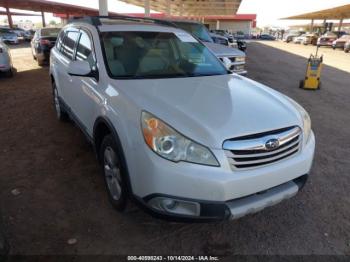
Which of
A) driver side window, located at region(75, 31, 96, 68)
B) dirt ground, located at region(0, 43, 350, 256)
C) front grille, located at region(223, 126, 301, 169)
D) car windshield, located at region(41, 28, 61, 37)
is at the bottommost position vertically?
dirt ground, located at region(0, 43, 350, 256)

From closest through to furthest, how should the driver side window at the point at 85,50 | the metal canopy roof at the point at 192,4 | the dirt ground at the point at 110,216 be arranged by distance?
1. the dirt ground at the point at 110,216
2. the driver side window at the point at 85,50
3. the metal canopy roof at the point at 192,4

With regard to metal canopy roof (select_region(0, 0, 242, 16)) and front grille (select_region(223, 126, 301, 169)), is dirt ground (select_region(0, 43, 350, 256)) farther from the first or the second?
metal canopy roof (select_region(0, 0, 242, 16))

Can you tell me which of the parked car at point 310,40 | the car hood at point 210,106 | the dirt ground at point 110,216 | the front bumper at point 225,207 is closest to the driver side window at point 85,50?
the car hood at point 210,106

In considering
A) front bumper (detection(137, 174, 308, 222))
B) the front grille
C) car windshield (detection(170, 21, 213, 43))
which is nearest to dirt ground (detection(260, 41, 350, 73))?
car windshield (detection(170, 21, 213, 43))

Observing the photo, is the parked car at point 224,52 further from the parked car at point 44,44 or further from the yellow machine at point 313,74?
the parked car at point 44,44

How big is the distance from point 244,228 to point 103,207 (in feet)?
4.62

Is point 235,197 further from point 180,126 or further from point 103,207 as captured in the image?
point 103,207

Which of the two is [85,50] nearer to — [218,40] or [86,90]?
[86,90]

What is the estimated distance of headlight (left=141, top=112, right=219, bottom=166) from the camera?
2205 millimetres

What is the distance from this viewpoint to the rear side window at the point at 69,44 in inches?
165

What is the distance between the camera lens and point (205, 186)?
2180mm

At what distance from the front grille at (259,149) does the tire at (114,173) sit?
92 cm

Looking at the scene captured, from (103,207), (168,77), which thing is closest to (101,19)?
(168,77)

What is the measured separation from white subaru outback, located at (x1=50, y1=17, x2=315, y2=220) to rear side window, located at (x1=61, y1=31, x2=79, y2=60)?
0.71 metres
